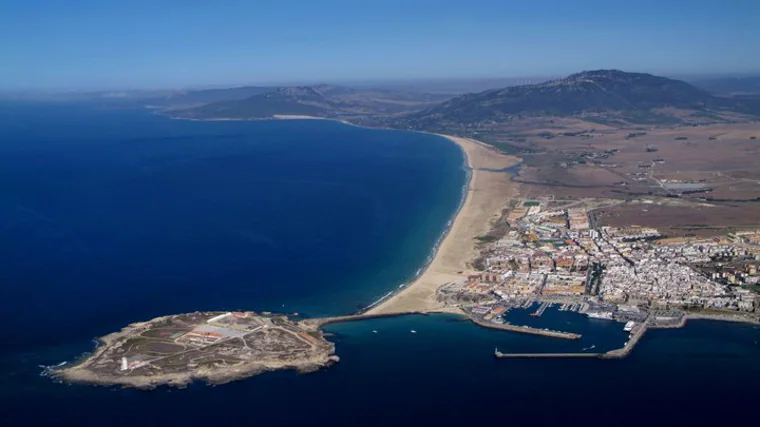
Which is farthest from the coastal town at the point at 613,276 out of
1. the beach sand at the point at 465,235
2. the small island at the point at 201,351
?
the small island at the point at 201,351

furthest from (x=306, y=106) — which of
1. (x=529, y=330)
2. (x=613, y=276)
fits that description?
(x=529, y=330)

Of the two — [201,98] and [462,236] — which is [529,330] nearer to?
[462,236]

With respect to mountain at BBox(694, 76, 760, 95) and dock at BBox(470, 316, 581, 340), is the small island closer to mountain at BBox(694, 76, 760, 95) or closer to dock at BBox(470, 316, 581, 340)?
dock at BBox(470, 316, 581, 340)

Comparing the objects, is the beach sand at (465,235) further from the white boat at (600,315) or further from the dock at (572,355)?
the white boat at (600,315)

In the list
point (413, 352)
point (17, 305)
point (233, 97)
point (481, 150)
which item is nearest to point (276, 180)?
point (481, 150)

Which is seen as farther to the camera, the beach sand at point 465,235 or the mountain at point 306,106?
the mountain at point 306,106

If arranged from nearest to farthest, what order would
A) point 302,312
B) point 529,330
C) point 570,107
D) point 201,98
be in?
point 529,330
point 302,312
point 570,107
point 201,98
